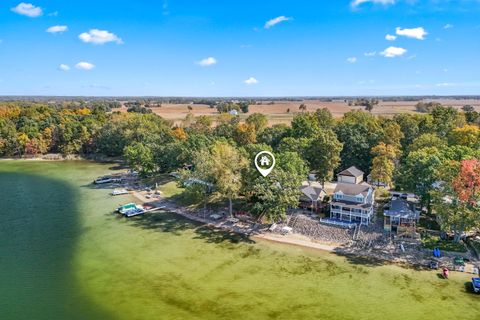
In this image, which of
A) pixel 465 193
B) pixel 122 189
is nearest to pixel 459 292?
pixel 465 193

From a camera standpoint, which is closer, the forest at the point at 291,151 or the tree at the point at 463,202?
the tree at the point at 463,202

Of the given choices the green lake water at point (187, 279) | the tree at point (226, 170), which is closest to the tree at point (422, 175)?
the green lake water at point (187, 279)

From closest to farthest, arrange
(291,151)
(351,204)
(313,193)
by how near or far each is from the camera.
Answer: (351,204) < (313,193) < (291,151)

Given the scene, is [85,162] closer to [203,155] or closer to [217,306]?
[203,155]

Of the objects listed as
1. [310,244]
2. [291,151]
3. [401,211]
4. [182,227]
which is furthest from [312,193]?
[182,227]

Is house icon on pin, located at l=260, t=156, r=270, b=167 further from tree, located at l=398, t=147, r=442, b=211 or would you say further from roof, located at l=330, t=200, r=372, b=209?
tree, located at l=398, t=147, r=442, b=211

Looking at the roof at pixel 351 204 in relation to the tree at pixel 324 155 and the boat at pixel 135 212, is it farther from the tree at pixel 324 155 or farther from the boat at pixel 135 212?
the boat at pixel 135 212

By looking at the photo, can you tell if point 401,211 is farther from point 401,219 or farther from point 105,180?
point 105,180

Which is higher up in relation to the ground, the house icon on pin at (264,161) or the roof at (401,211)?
the house icon on pin at (264,161)
